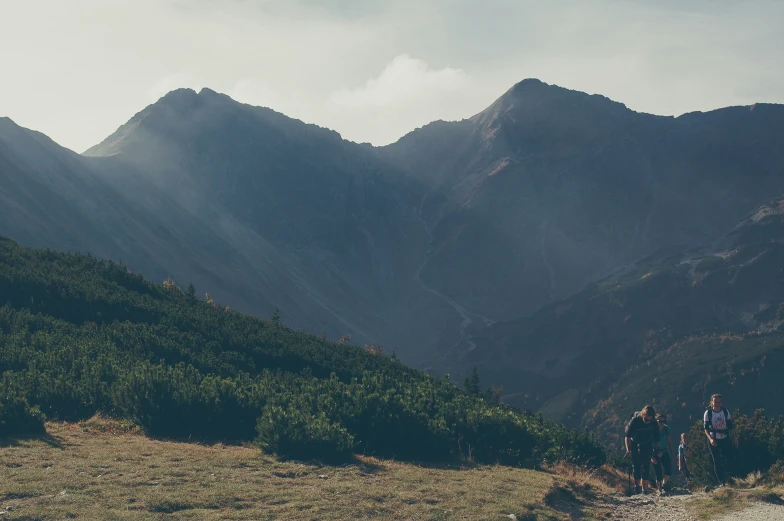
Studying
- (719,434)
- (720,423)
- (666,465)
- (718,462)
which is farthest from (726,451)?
(666,465)

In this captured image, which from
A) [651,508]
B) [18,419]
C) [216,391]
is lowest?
[651,508]

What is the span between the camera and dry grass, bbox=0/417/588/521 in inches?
504

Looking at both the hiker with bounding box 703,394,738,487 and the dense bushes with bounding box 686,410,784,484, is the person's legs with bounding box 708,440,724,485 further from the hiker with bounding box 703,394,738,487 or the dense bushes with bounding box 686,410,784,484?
the dense bushes with bounding box 686,410,784,484

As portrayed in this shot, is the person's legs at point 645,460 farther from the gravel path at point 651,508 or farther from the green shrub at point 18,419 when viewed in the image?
the green shrub at point 18,419

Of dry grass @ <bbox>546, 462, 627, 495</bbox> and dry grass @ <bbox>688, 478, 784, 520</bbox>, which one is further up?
dry grass @ <bbox>688, 478, 784, 520</bbox>

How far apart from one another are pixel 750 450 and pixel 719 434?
21.6 feet

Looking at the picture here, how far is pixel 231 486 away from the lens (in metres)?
14.4

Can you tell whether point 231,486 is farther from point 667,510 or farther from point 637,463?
point 637,463

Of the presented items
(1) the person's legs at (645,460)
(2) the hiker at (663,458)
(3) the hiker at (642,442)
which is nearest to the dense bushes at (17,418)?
(3) the hiker at (642,442)

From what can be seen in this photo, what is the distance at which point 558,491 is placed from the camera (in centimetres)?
1634

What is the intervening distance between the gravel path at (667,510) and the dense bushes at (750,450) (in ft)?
13.4

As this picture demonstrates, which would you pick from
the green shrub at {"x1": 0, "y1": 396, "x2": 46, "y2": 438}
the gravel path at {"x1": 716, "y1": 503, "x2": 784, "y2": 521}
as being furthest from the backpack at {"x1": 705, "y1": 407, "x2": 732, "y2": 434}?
the green shrub at {"x1": 0, "y1": 396, "x2": 46, "y2": 438}

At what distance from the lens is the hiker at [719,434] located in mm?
18094

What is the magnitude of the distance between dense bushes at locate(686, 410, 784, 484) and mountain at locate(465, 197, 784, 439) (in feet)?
314
